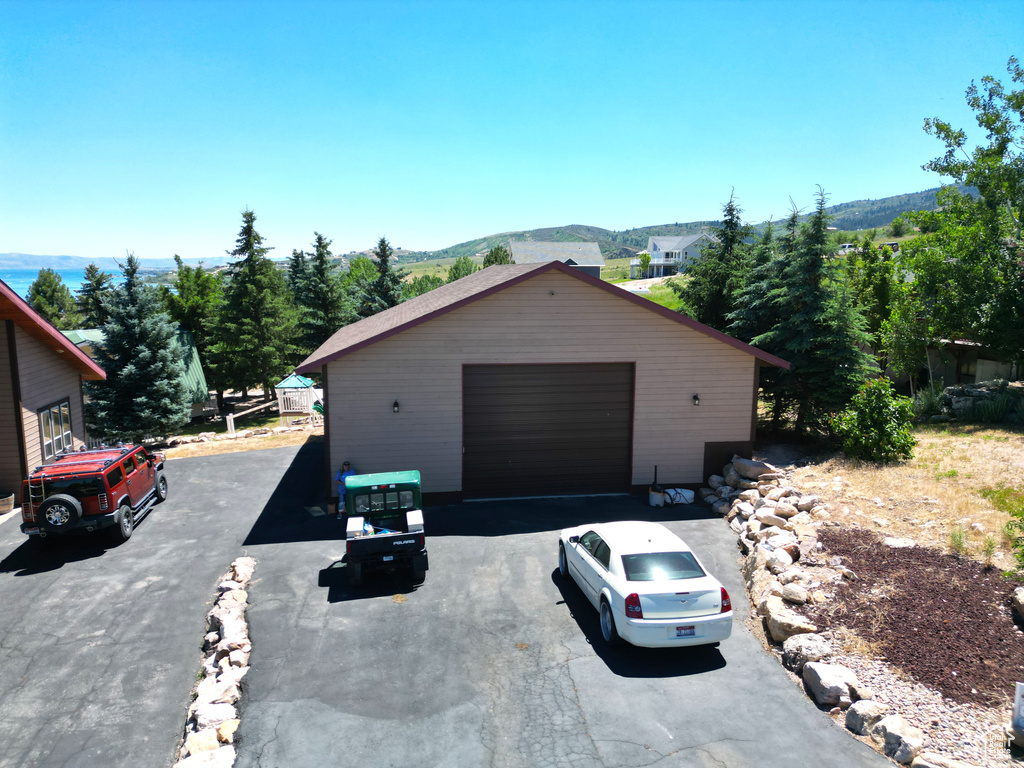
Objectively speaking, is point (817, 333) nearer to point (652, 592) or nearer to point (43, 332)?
point (652, 592)

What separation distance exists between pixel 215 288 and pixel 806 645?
48548mm

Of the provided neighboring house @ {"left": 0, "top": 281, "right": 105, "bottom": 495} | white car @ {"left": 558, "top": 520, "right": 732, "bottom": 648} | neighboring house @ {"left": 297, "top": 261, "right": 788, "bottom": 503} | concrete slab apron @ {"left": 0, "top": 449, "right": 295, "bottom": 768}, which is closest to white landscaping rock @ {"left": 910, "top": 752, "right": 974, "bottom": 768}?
white car @ {"left": 558, "top": 520, "right": 732, "bottom": 648}

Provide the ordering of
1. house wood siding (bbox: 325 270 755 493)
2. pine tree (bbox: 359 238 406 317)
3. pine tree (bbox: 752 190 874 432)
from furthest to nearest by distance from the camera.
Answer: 1. pine tree (bbox: 359 238 406 317)
2. pine tree (bbox: 752 190 874 432)
3. house wood siding (bbox: 325 270 755 493)

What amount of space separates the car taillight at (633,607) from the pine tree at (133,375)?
25.3m

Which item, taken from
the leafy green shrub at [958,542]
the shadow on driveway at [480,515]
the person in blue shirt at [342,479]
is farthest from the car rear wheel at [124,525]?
the leafy green shrub at [958,542]

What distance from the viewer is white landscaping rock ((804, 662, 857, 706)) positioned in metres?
8.10

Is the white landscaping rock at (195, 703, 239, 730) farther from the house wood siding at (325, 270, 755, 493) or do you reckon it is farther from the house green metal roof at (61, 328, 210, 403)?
the house green metal roof at (61, 328, 210, 403)

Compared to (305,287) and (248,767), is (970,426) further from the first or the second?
(305,287)

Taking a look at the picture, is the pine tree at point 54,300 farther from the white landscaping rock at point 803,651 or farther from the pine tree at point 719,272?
the white landscaping rock at point 803,651

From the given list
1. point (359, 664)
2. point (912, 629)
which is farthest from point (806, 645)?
point (359, 664)

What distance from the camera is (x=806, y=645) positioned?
904 cm

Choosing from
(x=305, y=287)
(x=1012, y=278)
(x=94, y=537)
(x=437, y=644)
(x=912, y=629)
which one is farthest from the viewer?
(x=305, y=287)

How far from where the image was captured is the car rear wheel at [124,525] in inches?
555

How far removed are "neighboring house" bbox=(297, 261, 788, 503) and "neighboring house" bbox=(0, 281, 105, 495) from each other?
792cm
